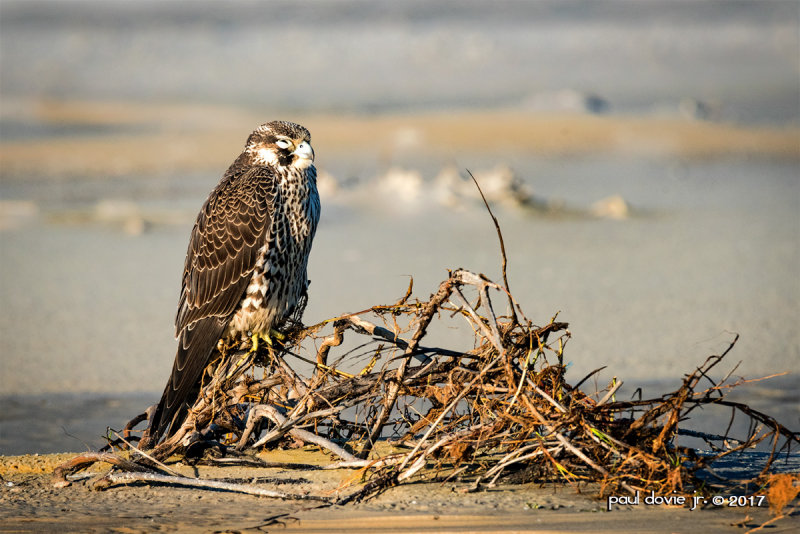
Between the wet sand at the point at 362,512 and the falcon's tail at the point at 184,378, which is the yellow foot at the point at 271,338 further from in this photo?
the wet sand at the point at 362,512

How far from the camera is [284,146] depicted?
543 cm

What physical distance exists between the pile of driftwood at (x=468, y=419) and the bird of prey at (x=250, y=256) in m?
0.27

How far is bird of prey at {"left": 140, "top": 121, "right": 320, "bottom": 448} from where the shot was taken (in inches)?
203

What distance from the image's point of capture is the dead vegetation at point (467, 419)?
163 inches

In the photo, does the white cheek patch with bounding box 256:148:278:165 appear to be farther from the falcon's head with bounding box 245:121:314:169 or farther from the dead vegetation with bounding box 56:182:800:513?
the dead vegetation with bounding box 56:182:800:513

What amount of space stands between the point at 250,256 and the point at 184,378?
64 centimetres

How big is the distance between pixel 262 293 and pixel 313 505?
4.12 feet

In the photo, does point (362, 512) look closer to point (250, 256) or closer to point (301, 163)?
point (250, 256)

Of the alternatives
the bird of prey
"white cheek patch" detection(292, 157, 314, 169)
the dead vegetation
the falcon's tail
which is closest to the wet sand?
the dead vegetation

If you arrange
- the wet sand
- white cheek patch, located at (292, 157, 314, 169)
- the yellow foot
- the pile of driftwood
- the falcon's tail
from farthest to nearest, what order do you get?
white cheek patch, located at (292, 157, 314, 169) → the yellow foot → the falcon's tail → the pile of driftwood → the wet sand

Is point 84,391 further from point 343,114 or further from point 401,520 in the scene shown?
point 343,114

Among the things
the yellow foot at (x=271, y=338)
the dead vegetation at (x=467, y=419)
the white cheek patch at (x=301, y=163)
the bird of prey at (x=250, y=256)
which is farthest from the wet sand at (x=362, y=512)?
the white cheek patch at (x=301, y=163)

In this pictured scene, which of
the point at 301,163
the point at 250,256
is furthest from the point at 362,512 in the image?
the point at 301,163

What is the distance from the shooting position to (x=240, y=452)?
4875mm
